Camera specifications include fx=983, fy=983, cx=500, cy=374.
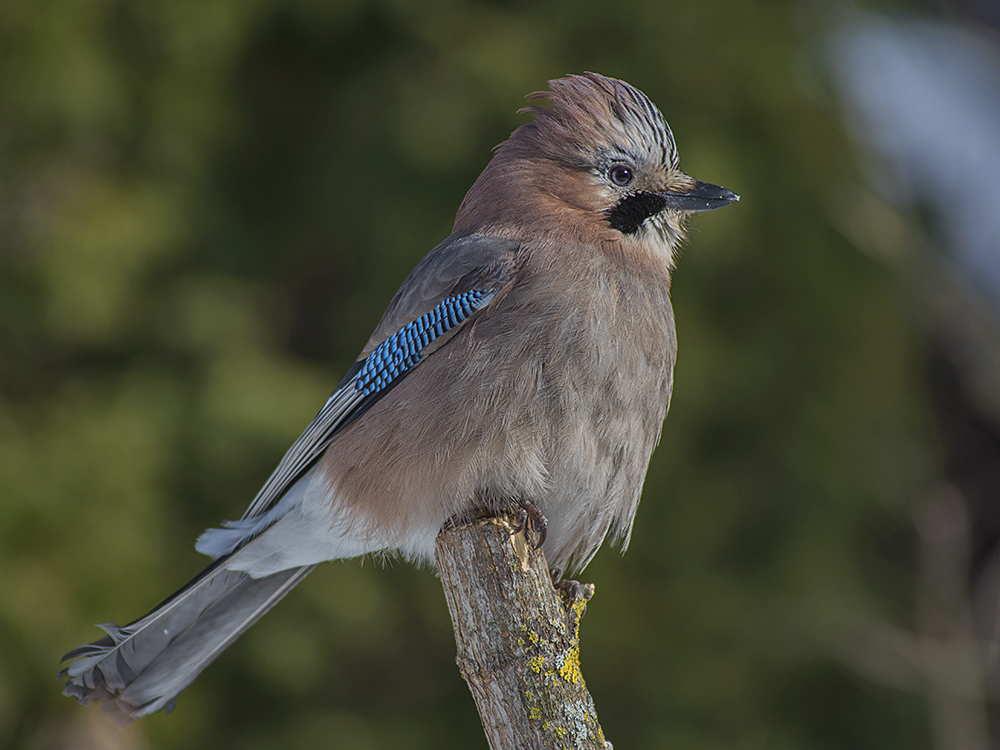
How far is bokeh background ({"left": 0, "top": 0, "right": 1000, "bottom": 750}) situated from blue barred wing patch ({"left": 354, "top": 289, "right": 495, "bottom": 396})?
6.19 feet

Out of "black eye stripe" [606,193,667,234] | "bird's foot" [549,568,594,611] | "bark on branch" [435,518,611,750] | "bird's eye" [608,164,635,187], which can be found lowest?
"bark on branch" [435,518,611,750]

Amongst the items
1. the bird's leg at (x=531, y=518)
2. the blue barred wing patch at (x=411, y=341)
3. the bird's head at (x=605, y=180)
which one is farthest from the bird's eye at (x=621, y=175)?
the bird's leg at (x=531, y=518)

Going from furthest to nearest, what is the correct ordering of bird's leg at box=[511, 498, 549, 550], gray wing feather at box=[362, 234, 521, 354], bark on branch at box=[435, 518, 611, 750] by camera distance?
gray wing feather at box=[362, 234, 521, 354]
bird's leg at box=[511, 498, 549, 550]
bark on branch at box=[435, 518, 611, 750]

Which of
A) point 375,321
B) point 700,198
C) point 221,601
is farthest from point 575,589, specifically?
point 375,321

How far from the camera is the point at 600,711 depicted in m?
5.46

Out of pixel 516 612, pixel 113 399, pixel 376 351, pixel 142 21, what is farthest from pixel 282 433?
pixel 516 612

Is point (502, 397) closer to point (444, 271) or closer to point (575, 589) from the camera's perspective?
point (444, 271)

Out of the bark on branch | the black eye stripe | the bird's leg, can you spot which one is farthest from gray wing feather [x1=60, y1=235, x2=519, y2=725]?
the bark on branch

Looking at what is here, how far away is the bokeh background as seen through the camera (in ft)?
15.4

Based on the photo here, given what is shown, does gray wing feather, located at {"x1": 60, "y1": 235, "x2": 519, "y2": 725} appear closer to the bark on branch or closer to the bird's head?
the bird's head

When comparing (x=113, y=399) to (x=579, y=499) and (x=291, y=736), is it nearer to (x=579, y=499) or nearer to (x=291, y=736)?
(x=291, y=736)

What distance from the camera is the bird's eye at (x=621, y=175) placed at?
2955 millimetres

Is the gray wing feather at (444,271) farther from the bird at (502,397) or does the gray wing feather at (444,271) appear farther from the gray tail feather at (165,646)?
the gray tail feather at (165,646)

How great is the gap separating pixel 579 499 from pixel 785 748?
3374 millimetres
